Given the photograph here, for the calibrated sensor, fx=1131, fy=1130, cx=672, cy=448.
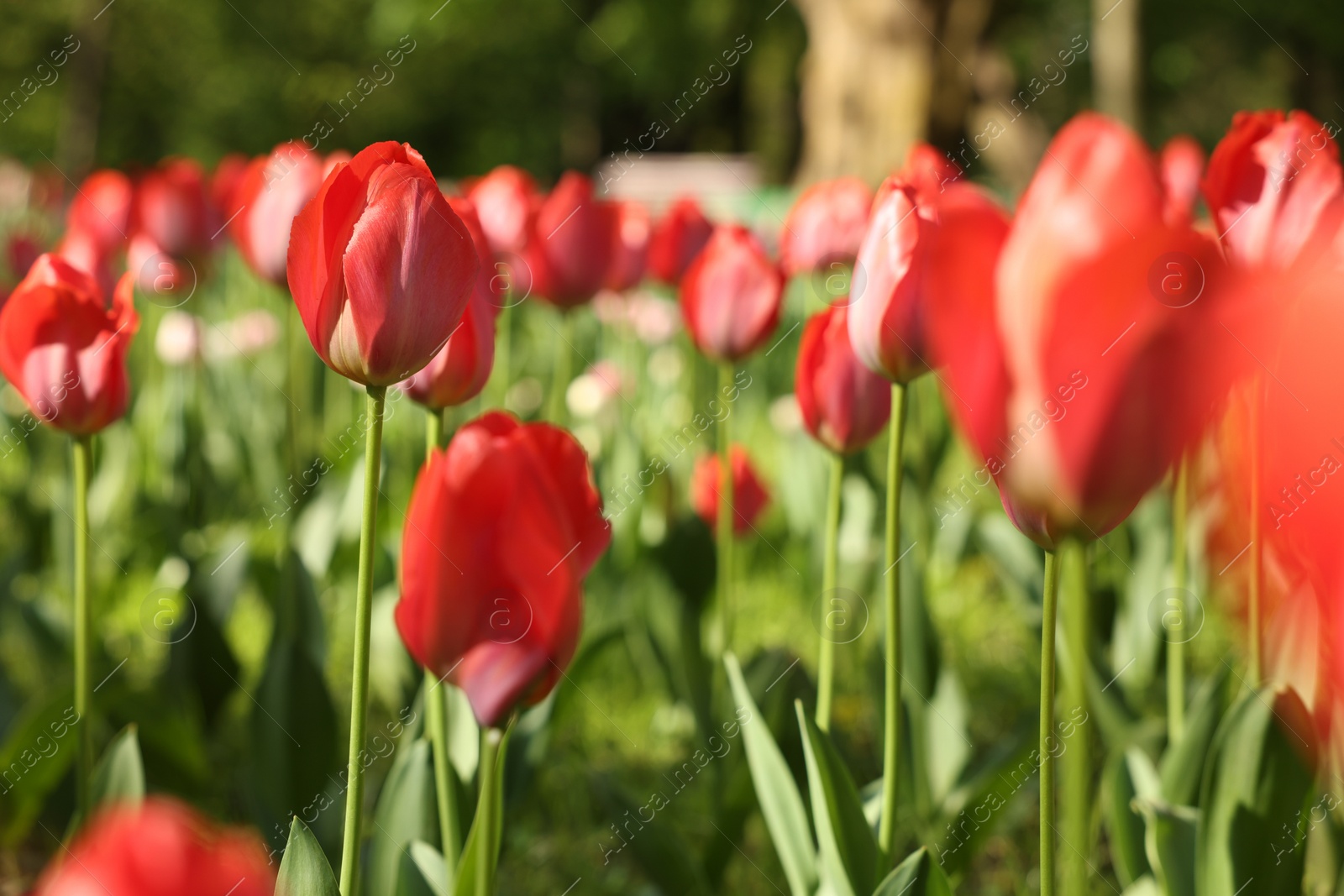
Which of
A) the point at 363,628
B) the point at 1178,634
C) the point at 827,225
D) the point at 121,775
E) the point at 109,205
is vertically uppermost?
the point at 109,205

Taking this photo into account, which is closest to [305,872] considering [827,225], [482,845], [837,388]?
[482,845]

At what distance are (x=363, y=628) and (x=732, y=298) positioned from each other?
3.19ft

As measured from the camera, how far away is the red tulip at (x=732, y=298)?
1574 millimetres

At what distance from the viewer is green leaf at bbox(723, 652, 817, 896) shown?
3.60 feet

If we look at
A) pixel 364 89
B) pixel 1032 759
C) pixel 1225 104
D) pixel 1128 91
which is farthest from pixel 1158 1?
pixel 1032 759

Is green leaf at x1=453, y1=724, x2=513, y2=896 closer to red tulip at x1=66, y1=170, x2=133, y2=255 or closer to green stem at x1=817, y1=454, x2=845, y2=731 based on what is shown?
green stem at x1=817, y1=454, x2=845, y2=731

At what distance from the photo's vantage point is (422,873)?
0.99 m

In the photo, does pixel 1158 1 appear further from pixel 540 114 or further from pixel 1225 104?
pixel 540 114

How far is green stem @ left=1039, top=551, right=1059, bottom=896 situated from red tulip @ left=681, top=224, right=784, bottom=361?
955 millimetres

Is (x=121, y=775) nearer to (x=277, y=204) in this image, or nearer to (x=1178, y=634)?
(x=277, y=204)

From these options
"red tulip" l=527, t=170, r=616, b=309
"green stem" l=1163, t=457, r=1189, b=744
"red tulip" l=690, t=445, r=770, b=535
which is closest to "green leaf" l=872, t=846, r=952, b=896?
"green stem" l=1163, t=457, r=1189, b=744

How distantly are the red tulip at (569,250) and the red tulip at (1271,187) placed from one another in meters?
1.06

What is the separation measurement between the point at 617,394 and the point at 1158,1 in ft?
60.8

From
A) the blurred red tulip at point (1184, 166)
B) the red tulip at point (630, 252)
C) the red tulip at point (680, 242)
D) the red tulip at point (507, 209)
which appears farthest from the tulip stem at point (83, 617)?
the blurred red tulip at point (1184, 166)
